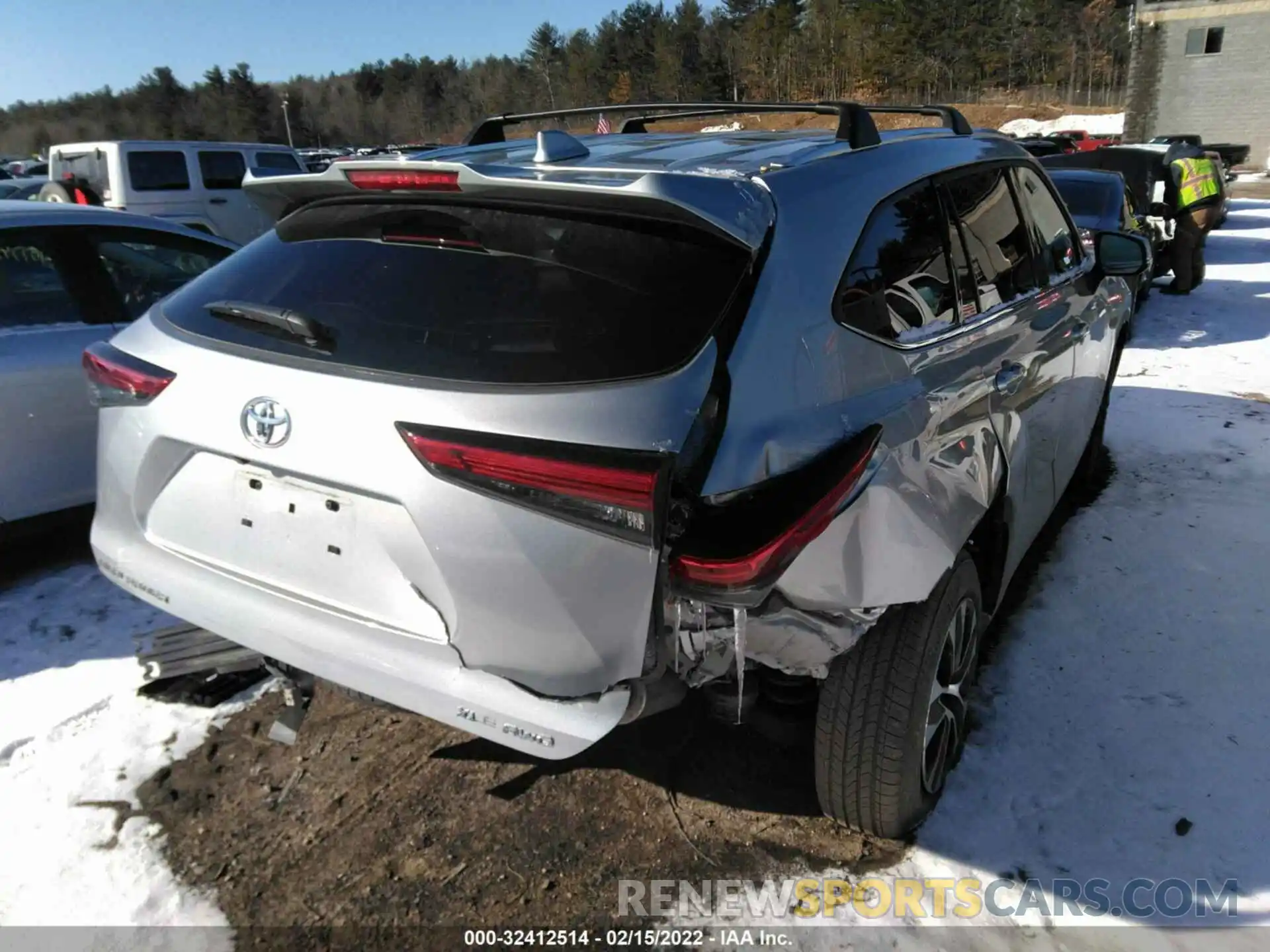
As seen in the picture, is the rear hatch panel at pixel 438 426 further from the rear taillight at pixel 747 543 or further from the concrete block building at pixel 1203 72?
the concrete block building at pixel 1203 72

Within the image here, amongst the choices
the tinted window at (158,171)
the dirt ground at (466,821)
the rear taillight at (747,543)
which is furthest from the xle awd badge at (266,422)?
the tinted window at (158,171)

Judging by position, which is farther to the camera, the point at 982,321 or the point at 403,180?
the point at 982,321

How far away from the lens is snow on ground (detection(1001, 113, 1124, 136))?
164 ft

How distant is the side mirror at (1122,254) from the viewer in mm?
3811

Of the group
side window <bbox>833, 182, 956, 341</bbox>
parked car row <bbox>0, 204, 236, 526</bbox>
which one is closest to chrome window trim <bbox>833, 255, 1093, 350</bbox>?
side window <bbox>833, 182, 956, 341</bbox>

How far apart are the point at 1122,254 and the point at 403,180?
307cm

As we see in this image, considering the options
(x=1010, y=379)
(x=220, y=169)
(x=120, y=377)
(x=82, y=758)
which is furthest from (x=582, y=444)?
(x=220, y=169)

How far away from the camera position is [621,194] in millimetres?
1910

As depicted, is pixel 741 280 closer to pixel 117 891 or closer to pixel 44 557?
pixel 117 891

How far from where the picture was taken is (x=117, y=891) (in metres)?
2.39

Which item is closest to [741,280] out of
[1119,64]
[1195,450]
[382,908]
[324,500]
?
[324,500]

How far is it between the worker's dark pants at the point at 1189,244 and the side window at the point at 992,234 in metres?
8.92

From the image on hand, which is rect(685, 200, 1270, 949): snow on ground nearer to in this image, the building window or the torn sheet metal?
the torn sheet metal

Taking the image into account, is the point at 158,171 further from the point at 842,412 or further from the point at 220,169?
the point at 842,412
